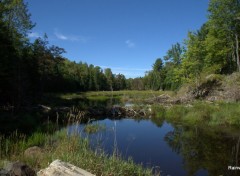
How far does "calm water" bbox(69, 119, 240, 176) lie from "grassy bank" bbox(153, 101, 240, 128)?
212cm

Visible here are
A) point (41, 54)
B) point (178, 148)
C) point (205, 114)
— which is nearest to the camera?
point (178, 148)

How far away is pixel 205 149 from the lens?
40.0 ft

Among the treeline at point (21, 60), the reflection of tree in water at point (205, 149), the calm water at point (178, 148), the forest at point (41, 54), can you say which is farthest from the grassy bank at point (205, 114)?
the forest at point (41, 54)

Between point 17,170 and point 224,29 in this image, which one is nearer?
point 17,170

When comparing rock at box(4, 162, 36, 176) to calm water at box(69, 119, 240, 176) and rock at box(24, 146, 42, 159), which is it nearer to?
rock at box(24, 146, 42, 159)

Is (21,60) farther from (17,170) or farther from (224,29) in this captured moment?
(224,29)

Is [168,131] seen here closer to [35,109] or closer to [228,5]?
[35,109]

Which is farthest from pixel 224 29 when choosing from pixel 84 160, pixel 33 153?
pixel 84 160

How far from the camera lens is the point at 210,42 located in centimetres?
3681

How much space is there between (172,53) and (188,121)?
51584 millimetres

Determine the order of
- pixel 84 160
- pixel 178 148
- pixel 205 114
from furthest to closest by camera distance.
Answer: pixel 205 114
pixel 178 148
pixel 84 160

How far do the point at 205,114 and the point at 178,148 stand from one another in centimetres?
890

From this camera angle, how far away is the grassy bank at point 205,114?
18250 mm

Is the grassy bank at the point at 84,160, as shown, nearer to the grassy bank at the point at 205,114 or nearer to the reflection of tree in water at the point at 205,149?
the reflection of tree in water at the point at 205,149
